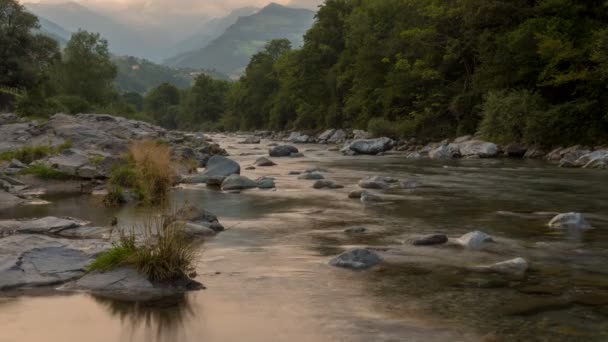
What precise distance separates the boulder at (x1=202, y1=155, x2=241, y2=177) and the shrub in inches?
178

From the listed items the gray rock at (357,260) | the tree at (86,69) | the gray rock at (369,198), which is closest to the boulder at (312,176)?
the gray rock at (369,198)

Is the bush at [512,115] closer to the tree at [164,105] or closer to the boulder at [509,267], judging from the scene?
the boulder at [509,267]

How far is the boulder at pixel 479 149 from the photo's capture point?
3309 cm

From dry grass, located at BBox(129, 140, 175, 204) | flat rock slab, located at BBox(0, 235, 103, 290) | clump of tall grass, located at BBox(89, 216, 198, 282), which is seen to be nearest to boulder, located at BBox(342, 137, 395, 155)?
dry grass, located at BBox(129, 140, 175, 204)

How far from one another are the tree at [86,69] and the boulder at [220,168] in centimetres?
5319

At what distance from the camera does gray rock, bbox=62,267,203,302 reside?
23.2 feet

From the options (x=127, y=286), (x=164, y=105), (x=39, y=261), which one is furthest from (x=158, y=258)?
(x=164, y=105)

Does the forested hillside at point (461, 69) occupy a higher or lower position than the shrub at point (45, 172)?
higher

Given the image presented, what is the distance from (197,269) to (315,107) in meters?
69.6

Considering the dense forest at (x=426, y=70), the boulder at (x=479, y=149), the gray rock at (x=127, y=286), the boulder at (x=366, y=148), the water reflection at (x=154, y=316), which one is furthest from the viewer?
the boulder at (x=366, y=148)

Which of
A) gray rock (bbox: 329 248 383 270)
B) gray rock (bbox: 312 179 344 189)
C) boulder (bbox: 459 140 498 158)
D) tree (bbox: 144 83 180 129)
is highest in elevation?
tree (bbox: 144 83 180 129)

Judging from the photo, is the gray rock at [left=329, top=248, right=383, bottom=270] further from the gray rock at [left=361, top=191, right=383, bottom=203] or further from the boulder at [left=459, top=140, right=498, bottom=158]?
the boulder at [left=459, top=140, right=498, bottom=158]

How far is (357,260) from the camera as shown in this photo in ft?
A: 28.6

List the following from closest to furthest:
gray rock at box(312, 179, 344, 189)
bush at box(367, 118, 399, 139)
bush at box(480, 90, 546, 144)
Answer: gray rock at box(312, 179, 344, 189), bush at box(480, 90, 546, 144), bush at box(367, 118, 399, 139)
